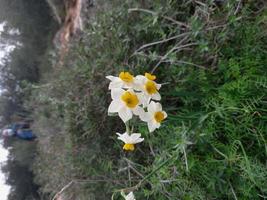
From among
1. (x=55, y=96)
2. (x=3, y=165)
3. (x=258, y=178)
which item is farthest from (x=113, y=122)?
(x=3, y=165)

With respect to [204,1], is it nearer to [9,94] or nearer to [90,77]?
[90,77]

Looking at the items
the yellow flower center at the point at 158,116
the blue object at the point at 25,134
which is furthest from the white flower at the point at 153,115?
the blue object at the point at 25,134

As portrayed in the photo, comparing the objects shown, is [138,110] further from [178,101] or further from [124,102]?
[178,101]

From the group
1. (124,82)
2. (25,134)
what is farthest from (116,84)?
(25,134)

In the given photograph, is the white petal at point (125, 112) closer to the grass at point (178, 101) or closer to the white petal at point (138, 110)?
the white petal at point (138, 110)

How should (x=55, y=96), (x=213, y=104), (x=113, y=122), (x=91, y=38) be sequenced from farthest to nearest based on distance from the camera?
(x=55, y=96), (x=91, y=38), (x=113, y=122), (x=213, y=104)

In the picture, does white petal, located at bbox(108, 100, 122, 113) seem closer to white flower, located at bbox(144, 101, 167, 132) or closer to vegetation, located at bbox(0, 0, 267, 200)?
white flower, located at bbox(144, 101, 167, 132)

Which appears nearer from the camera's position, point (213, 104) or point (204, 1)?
point (213, 104)
